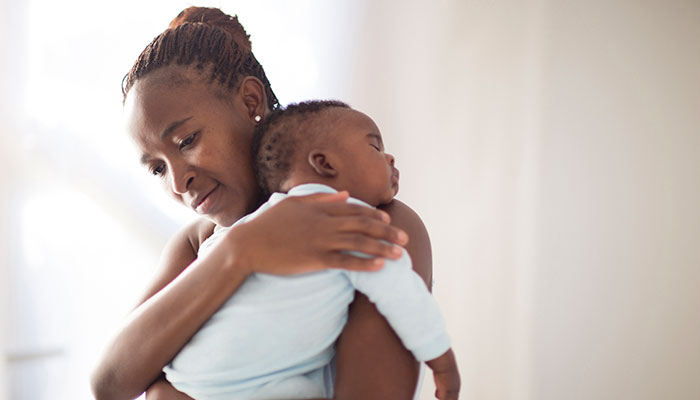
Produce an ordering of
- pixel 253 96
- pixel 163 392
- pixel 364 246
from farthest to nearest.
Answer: pixel 253 96, pixel 163 392, pixel 364 246

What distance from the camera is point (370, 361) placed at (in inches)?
28.8

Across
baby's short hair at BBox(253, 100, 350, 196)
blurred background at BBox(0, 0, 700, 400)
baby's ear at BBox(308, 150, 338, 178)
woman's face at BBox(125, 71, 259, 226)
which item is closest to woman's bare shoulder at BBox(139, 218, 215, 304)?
woman's face at BBox(125, 71, 259, 226)

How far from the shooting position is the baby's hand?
767mm

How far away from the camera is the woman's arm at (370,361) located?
72 centimetres

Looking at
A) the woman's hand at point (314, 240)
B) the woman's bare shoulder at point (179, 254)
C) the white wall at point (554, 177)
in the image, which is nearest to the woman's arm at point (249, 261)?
the woman's hand at point (314, 240)

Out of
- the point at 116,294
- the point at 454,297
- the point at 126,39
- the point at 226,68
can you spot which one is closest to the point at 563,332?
the point at 454,297

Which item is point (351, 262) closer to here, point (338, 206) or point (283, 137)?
point (338, 206)

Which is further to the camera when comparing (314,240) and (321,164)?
(321,164)

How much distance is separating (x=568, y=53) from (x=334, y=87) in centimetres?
73

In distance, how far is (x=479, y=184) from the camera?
174 cm

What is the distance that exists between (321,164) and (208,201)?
21 centimetres

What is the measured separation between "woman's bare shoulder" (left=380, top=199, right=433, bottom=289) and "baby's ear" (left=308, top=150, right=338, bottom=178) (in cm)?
10

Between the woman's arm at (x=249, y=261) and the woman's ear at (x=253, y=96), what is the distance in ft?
1.02

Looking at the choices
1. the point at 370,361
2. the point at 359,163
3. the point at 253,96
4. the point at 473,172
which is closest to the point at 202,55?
the point at 253,96
